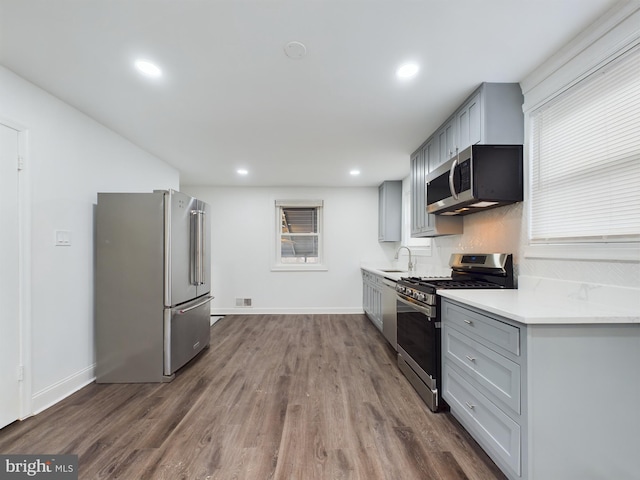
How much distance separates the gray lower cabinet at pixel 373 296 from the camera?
13.3ft

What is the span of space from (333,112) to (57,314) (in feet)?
9.52

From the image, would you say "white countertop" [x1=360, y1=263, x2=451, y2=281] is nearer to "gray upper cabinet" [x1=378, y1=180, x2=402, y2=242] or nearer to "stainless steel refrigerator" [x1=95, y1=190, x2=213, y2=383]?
"gray upper cabinet" [x1=378, y1=180, x2=402, y2=242]

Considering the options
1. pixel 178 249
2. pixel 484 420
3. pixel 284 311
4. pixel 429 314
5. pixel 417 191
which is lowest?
pixel 284 311

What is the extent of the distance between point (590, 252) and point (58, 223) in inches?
151

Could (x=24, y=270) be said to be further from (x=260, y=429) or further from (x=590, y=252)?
(x=590, y=252)

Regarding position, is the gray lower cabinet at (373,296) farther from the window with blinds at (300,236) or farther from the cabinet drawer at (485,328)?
the cabinet drawer at (485,328)

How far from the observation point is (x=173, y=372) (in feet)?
8.76

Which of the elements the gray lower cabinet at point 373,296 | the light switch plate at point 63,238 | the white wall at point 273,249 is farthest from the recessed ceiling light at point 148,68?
the white wall at point 273,249

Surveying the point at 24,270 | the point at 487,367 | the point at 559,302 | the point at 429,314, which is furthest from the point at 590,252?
the point at 24,270

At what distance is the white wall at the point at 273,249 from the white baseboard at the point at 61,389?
2829mm

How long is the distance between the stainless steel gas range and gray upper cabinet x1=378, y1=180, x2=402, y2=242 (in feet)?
7.18

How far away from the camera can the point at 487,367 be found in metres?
1.57

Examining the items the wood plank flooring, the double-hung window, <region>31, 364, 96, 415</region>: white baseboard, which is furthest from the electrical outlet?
<region>31, 364, 96, 415</region>: white baseboard

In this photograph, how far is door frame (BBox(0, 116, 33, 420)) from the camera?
2020 millimetres
